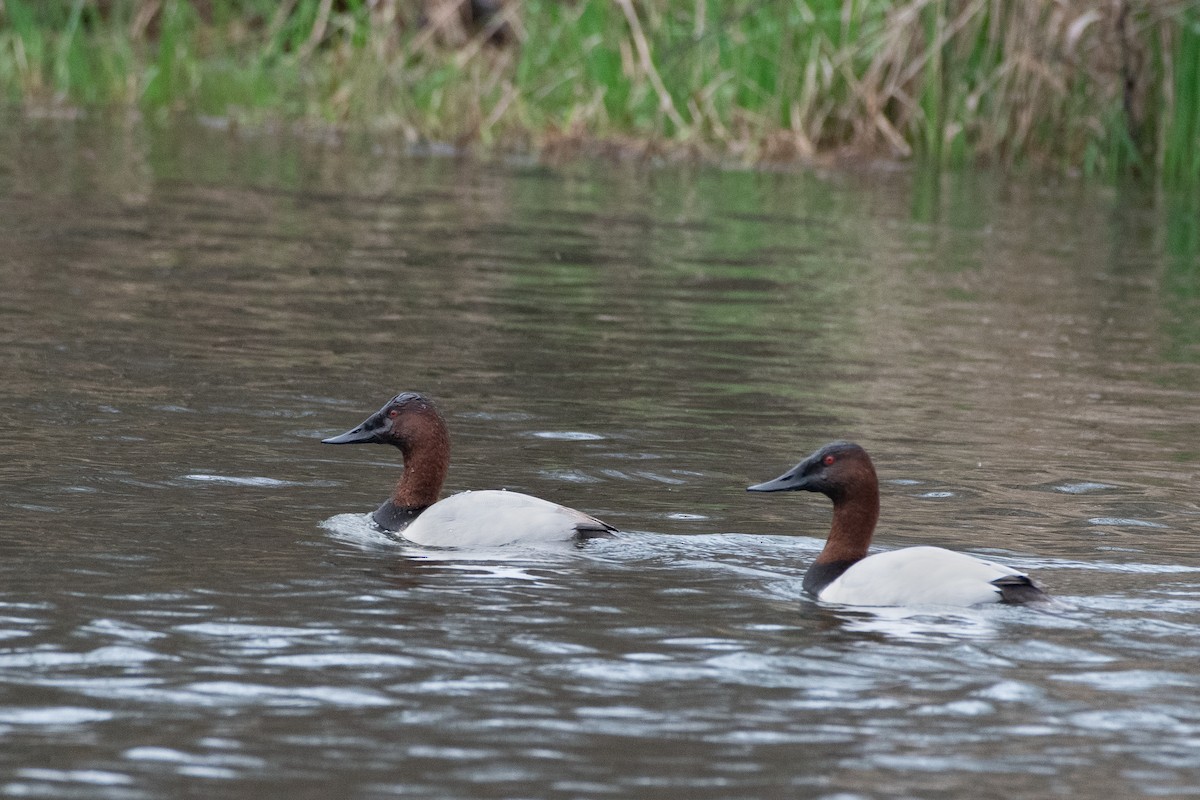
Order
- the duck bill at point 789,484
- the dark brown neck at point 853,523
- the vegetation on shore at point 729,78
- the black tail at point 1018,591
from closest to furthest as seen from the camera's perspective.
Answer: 1. the black tail at point 1018,591
2. the dark brown neck at point 853,523
3. the duck bill at point 789,484
4. the vegetation on shore at point 729,78

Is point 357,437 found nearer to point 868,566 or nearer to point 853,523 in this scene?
point 853,523

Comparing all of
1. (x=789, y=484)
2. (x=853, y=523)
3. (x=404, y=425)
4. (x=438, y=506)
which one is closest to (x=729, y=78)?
(x=404, y=425)

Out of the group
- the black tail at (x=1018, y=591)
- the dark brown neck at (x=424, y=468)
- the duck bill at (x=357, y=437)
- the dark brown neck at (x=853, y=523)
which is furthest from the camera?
the duck bill at (x=357, y=437)

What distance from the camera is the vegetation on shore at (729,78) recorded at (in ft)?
64.9

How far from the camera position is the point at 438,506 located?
25.5 ft

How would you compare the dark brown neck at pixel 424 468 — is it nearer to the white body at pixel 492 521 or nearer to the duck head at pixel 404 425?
the duck head at pixel 404 425

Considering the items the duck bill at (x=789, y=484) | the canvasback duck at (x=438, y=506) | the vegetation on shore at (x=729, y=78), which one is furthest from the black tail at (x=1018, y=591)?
the vegetation on shore at (x=729, y=78)

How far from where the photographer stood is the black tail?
6.58 meters

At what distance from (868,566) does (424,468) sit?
2.15 metres

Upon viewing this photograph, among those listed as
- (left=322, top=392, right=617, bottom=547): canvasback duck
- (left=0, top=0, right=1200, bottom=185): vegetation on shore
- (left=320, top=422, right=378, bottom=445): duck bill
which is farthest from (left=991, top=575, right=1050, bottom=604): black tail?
(left=0, top=0, right=1200, bottom=185): vegetation on shore

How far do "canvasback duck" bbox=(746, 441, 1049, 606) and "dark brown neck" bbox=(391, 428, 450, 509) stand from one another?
144 cm

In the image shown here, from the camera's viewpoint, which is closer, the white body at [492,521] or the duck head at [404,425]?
the white body at [492,521]

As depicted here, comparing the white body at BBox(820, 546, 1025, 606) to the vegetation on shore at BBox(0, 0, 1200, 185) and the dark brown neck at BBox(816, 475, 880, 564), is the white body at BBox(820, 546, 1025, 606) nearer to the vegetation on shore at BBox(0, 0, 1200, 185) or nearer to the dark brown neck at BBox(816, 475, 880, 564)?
the dark brown neck at BBox(816, 475, 880, 564)

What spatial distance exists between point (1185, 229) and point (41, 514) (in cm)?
1326
